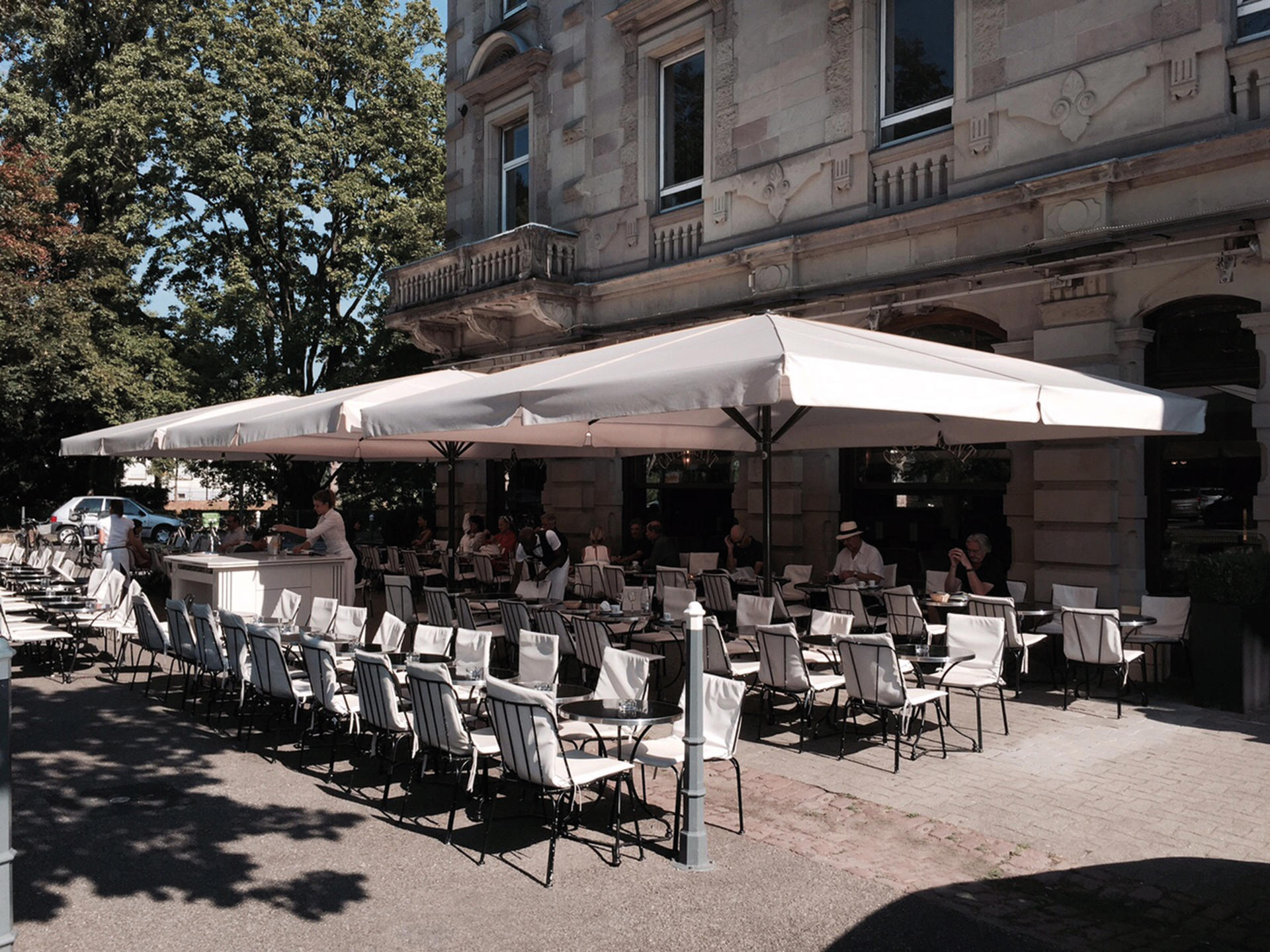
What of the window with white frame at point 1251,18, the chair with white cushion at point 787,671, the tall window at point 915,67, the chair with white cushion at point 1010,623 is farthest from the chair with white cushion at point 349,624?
the window with white frame at point 1251,18

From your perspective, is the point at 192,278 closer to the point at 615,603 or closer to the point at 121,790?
the point at 615,603

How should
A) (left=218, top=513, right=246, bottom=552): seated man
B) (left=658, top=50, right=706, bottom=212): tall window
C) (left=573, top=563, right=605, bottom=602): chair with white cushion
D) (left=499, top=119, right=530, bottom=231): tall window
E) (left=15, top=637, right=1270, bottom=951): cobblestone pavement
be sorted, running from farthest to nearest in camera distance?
(left=499, top=119, right=530, bottom=231): tall window < (left=658, top=50, right=706, bottom=212): tall window < (left=218, top=513, right=246, bottom=552): seated man < (left=573, top=563, right=605, bottom=602): chair with white cushion < (left=15, top=637, right=1270, bottom=951): cobblestone pavement

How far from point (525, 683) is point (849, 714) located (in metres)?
3.15

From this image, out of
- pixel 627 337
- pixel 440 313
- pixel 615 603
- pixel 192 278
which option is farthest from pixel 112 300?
pixel 615 603

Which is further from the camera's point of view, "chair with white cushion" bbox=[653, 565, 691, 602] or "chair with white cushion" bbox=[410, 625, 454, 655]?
"chair with white cushion" bbox=[653, 565, 691, 602]

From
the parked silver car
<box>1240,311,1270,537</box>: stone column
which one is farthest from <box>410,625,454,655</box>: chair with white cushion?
the parked silver car

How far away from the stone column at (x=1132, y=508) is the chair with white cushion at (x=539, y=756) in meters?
7.40

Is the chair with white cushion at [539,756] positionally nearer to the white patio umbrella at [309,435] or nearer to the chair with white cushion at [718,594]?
the white patio umbrella at [309,435]

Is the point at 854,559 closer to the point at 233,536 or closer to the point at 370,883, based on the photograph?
the point at 370,883

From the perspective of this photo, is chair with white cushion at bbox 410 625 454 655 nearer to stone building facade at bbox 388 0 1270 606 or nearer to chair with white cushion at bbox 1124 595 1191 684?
chair with white cushion at bbox 1124 595 1191 684

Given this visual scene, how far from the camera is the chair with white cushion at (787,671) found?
7.84 meters

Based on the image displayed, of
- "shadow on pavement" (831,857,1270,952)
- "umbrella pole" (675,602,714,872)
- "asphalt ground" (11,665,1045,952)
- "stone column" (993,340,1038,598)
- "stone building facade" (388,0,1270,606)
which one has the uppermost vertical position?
"stone building facade" (388,0,1270,606)

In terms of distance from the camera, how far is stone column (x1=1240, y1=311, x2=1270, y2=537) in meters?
9.88

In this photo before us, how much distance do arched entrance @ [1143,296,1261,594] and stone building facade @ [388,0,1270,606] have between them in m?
0.03
